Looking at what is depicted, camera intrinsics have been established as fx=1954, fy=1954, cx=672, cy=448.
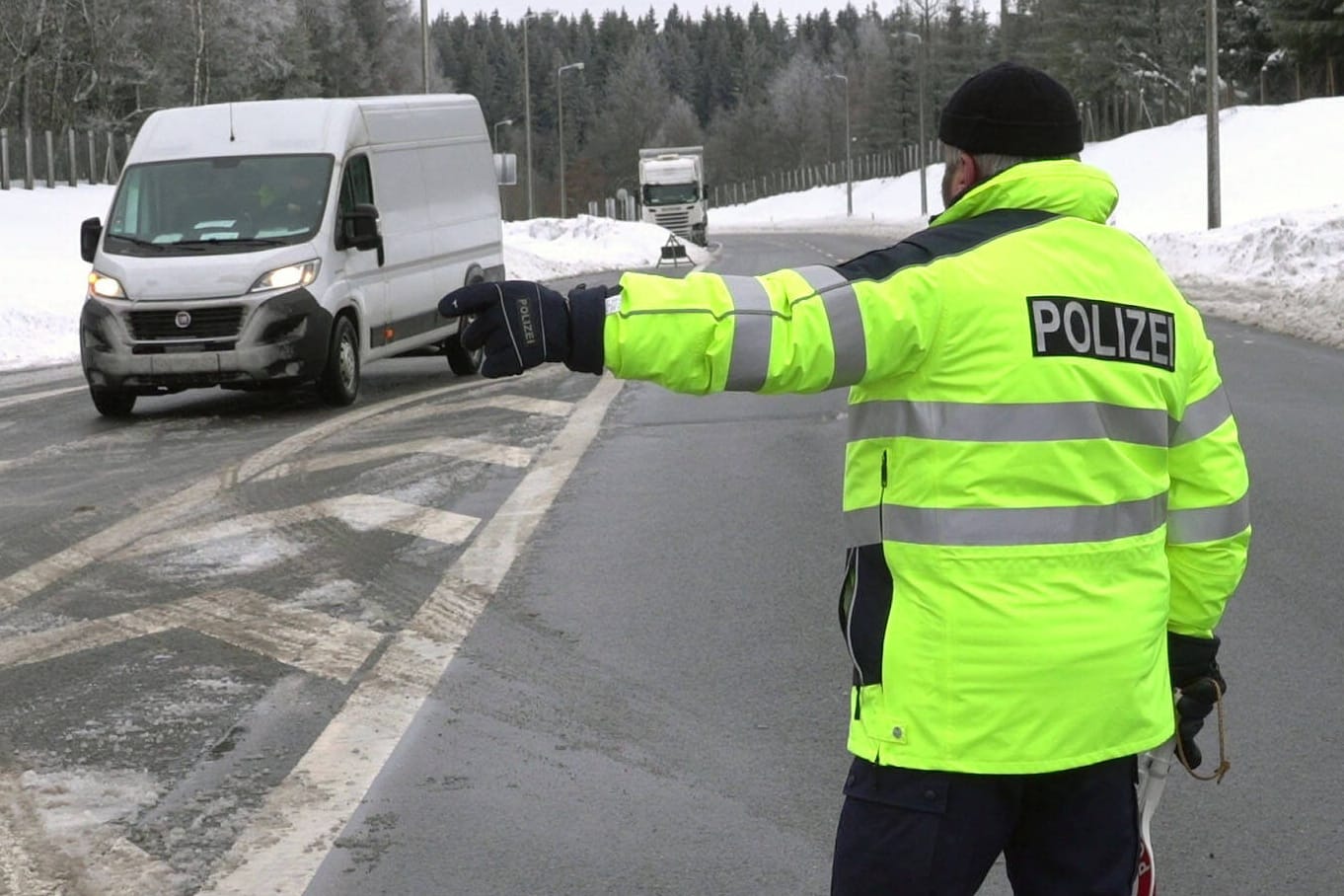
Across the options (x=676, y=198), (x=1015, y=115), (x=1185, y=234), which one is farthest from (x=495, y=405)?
(x=676, y=198)

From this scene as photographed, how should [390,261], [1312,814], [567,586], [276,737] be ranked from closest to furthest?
[1312,814], [276,737], [567,586], [390,261]

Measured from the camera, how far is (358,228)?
49.5 ft

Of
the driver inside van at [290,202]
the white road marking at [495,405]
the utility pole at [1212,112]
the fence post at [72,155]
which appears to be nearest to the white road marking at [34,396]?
the driver inside van at [290,202]

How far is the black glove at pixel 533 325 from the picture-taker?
2873mm

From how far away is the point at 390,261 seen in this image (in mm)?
16000

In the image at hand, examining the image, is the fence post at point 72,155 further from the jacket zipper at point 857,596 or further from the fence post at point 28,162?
→ the jacket zipper at point 857,596

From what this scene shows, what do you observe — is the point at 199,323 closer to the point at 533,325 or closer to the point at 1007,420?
the point at 533,325

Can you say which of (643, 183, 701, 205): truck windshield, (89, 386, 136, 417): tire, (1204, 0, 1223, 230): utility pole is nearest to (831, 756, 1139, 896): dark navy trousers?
(89, 386, 136, 417): tire

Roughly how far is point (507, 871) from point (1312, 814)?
6.79ft

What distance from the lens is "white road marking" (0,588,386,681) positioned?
6801 millimetres

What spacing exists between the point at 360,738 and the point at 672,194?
59.1 meters

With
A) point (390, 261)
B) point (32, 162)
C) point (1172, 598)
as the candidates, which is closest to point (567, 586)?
point (1172, 598)

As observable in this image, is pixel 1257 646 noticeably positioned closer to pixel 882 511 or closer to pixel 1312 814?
pixel 1312 814

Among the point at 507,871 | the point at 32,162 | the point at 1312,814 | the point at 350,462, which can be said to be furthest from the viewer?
the point at 32,162
